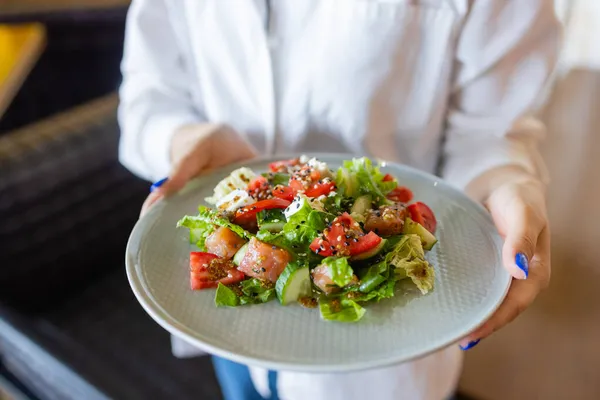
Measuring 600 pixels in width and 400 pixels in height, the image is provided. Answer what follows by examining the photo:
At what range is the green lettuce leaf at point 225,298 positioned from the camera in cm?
65

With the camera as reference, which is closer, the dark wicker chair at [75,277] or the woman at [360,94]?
the woman at [360,94]

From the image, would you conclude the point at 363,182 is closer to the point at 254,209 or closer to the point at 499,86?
the point at 254,209

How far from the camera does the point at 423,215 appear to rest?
75 centimetres

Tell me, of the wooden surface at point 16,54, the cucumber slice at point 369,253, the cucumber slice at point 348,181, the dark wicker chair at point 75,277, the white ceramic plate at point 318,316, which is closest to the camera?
the white ceramic plate at point 318,316

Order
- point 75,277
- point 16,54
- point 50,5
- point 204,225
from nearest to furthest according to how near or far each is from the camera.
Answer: point 204,225, point 75,277, point 16,54, point 50,5

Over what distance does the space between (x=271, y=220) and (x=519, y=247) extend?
0.31m

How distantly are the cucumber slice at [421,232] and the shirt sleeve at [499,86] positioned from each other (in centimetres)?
22

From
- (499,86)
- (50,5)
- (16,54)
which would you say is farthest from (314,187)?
(50,5)

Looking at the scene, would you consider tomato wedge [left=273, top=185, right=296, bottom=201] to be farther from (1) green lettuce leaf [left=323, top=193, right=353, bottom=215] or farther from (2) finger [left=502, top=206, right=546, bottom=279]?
(2) finger [left=502, top=206, right=546, bottom=279]

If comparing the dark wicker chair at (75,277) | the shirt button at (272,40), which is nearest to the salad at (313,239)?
the shirt button at (272,40)

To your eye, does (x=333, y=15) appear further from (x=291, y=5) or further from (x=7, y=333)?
(x=7, y=333)

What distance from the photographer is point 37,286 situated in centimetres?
151

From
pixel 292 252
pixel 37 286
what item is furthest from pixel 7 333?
pixel 292 252

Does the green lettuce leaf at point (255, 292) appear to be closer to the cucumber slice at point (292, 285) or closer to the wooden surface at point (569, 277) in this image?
the cucumber slice at point (292, 285)
